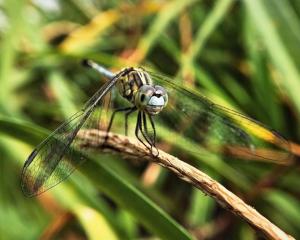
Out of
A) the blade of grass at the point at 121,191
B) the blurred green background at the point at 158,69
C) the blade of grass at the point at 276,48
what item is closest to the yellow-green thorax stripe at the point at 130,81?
the blade of grass at the point at 121,191

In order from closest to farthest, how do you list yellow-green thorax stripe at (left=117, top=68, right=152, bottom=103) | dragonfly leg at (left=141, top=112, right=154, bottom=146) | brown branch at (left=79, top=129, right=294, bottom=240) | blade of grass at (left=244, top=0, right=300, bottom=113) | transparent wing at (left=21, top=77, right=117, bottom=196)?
brown branch at (left=79, top=129, right=294, bottom=240)
transparent wing at (left=21, top=77, right=117, bottom=196)
dragonfly leg at (left=141, top=112, right=154, bottom=146)
yellow-green thorax stripe at (left=117, top=68, right=152, bottom=103)
blade of grass at (left=244, top=0, right=300, bottom=113)

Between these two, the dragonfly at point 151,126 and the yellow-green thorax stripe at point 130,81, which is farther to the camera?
the yellow-green thorax stripe at point 130,81

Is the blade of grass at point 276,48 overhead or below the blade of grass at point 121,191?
overhead

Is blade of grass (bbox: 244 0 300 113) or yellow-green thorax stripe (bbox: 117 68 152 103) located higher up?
blade of grass (bbox: 244 0 300 113)

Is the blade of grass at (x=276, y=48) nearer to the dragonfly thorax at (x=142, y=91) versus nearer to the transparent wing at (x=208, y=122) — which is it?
the transparent wing at (x=208, y=122)

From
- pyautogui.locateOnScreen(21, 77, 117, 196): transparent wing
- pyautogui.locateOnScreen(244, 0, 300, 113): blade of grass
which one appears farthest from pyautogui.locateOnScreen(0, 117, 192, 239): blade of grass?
pyautogui.locateOnScreen(244, 0, 300, 113): blade of grass

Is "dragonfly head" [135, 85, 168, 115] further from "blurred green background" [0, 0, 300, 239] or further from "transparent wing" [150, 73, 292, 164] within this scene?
"blurred green background" [0, 0, 300, 239]
